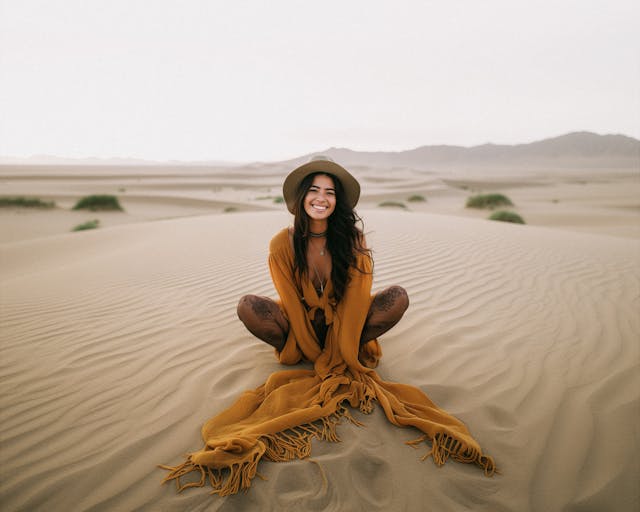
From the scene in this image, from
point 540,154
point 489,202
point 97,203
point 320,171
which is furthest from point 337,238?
point 540,154

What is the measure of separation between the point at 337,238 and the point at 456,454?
1.47m

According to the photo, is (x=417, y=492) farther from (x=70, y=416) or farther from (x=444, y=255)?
(x=444, y=255)

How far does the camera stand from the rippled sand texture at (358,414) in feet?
5.30

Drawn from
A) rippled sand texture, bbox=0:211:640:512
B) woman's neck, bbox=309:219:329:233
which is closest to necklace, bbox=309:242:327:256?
woman's neck, bbox=309:219:329:233

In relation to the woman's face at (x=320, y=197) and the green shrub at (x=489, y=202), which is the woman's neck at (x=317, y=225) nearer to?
the woman's face at (x=320, y=197)

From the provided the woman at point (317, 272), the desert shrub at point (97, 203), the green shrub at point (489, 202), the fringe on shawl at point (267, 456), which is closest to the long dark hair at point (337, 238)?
the woman at point (317, 272)

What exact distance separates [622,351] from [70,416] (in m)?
4.13

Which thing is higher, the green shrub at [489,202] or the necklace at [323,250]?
the necklace at [323,250]

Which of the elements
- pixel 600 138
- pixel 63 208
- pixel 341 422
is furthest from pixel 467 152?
pixel 341 422

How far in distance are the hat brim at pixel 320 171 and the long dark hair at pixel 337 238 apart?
Answer: 3 centimetres

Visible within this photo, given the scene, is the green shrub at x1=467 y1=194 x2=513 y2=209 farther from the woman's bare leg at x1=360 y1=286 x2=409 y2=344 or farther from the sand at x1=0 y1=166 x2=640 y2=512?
the woman's bare leg at x1=360 y1=286 x2=409 y2=344

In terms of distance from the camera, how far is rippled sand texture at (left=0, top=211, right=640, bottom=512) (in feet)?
5.30

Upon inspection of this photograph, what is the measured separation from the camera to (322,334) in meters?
2.54

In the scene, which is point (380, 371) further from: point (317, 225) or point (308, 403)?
point (317, 225)
